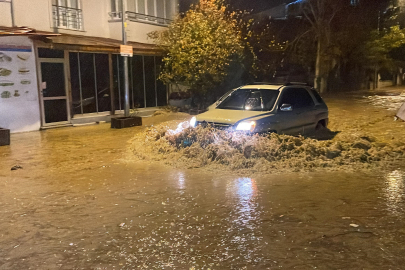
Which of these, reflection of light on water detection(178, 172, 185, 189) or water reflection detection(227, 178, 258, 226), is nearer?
water reflection detection(227, 178, 258, 226)

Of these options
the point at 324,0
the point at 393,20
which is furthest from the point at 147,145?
the point at 393,20

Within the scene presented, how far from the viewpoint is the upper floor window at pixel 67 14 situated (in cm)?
1468

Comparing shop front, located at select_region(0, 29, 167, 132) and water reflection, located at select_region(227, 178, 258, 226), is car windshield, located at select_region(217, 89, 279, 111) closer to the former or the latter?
water reflection, located at select_region(227, 178, 258, 226)

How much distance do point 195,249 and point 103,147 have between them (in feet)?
22.5

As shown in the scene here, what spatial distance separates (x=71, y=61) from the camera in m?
15.0

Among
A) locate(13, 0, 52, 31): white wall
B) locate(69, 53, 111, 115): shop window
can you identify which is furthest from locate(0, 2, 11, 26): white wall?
locate(69, 53, 111, 115): shop window

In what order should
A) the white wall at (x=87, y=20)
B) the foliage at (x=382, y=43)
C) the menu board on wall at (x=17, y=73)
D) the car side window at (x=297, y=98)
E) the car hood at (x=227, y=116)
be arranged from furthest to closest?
the foliage at (x=382, y=43) → the white wall at (x=87, y=20) → the menu board on wall at (x=17, y=73) → the car side window at (x=297, y=98) → the car hood at (x=227, y=116)

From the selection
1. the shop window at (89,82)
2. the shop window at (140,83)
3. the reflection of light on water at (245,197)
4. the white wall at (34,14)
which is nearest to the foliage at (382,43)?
the shop window at (140,83)

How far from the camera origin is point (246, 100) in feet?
32.8

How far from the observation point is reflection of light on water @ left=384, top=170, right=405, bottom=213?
595cm

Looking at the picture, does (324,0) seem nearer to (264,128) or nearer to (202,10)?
(202,10)

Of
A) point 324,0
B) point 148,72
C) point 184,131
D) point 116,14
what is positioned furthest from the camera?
point 324,0

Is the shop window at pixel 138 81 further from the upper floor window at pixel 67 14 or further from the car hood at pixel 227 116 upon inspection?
the car hood at pixel 227 116

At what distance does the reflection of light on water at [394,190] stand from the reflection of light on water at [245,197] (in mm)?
2034
